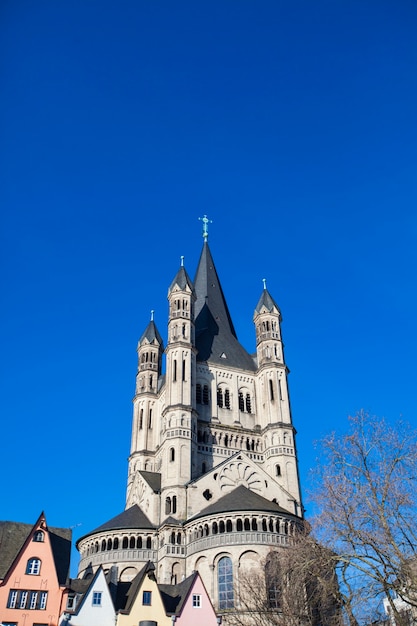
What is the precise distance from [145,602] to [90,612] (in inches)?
126

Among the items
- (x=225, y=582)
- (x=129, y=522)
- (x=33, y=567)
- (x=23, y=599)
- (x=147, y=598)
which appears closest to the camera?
(x=23, y=599)

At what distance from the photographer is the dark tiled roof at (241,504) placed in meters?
42.8

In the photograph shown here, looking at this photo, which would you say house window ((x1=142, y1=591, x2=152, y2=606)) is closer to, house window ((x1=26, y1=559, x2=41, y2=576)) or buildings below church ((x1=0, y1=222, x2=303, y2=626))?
buildings below church ((x1=0, y1=222, x2=303, y2=626))

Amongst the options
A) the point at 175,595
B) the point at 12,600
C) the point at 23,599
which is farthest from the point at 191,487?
the point at 12,600

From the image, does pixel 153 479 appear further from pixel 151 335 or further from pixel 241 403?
pixel 151 335

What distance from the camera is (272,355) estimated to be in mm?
60438

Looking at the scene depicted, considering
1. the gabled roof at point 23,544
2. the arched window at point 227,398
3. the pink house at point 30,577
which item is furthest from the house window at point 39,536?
the arched window at point 227,398

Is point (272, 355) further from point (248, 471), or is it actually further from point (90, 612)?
point (90, 612)

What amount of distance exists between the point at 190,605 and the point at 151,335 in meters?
37.3

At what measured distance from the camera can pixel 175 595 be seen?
118 ft

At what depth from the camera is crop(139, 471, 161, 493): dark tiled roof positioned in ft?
166

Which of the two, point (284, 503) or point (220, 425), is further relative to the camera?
point (220, 425)

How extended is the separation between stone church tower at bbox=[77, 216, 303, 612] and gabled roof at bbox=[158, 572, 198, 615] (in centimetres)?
396

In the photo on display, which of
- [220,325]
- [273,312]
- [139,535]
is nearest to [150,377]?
[220,325]
